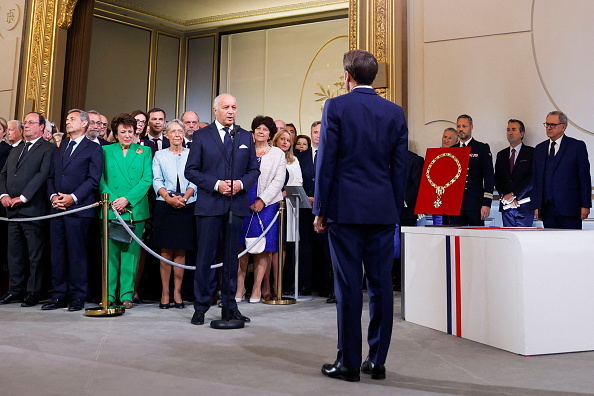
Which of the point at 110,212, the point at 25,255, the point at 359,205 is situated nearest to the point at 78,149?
the point at 110,212

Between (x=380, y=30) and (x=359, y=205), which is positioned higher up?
(x=380, y=30)

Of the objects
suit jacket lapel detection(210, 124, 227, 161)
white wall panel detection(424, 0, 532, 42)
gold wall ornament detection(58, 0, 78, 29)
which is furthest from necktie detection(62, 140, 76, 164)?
gold wall ornament detection(58, 0, 78, 29)

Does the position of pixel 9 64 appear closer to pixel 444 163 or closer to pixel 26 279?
pixel 26 279

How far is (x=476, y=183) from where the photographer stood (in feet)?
17.9

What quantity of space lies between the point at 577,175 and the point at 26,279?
4.52 metres

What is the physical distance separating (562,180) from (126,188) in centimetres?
342

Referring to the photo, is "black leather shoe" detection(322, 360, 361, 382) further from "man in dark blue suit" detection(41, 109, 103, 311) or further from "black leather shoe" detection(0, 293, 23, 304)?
"black leather shoe" detection(0, 293, 23, 304)

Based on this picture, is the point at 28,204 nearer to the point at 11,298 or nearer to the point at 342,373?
the point at 11,298

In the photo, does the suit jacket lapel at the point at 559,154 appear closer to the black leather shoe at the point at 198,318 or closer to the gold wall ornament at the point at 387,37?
the gold wall ornament at the point at 387,37

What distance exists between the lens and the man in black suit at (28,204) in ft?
15.1

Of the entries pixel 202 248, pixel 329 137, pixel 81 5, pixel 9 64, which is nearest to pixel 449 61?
pixel 202 248

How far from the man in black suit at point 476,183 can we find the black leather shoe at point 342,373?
3.27 meters

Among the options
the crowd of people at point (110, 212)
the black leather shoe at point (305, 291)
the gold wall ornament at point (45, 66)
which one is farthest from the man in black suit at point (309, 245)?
the gold wall ornament at point (45, 66)

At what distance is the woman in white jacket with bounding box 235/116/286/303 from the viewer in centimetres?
484
